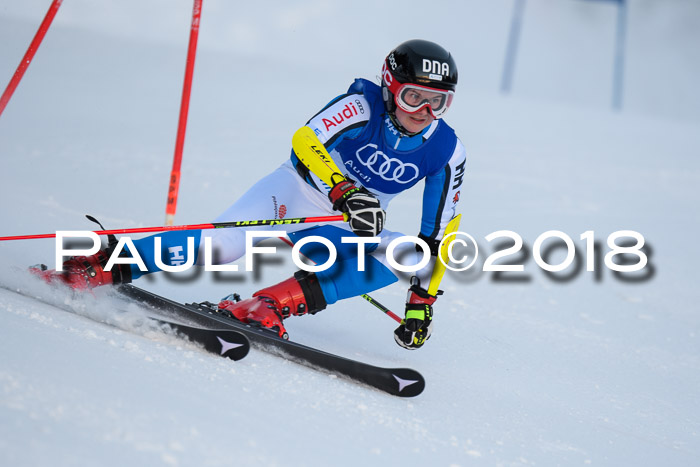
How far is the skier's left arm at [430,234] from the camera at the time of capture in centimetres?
320

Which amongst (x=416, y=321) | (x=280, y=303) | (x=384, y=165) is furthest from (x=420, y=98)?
(x=280, y=303)

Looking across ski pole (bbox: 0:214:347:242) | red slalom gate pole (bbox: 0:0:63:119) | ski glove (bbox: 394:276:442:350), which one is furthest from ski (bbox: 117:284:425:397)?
red slalom gate pole (bbox: 0:0:63:119)

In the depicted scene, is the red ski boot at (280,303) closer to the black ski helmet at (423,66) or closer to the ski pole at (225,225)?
the ski pole at (225,225)

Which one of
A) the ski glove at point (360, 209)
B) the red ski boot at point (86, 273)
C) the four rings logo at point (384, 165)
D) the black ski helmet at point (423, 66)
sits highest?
the black ski helmet at point (423, 66)

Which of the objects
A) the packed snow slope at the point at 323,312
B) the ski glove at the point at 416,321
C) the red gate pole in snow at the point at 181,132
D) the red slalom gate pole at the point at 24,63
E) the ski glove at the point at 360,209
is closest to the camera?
the packed snow slope at the point at 323,312

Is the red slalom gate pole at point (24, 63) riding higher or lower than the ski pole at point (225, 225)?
higher

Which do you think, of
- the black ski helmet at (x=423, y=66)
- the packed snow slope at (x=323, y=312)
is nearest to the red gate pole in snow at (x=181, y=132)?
the packed snow slope at (x=323, y=312)

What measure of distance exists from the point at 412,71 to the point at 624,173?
666 centimetres

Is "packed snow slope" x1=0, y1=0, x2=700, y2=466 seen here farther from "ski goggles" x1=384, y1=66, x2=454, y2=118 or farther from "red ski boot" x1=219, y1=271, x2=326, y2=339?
"ski goggles" x1=384, y1=66, x2=454, y2=118

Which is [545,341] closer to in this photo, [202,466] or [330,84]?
[202,466]

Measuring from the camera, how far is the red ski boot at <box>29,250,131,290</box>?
2.92 m

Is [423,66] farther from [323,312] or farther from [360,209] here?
[323,312]

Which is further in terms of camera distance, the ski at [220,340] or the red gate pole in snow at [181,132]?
the red gate pole in snow at [181,132]

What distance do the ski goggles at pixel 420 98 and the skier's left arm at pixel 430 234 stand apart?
30cm
